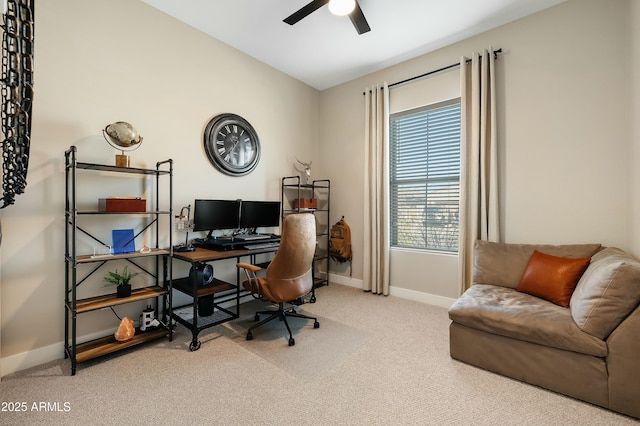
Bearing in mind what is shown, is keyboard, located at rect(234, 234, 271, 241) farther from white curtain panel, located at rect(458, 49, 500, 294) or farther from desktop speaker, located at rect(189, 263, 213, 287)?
white curtain panel, located at rect(458, 49, 500, 294)

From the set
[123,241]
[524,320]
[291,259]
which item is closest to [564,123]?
[524,320]

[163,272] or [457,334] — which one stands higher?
[163,272]

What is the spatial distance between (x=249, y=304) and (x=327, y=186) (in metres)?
2.05

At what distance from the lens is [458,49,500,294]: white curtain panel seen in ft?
9.59

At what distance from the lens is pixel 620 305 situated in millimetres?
1639

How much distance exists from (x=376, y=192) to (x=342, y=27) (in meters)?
1.93

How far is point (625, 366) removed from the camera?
159 centimetres

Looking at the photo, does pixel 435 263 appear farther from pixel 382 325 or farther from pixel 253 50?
pixel 253 50

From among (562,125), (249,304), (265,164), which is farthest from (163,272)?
(562,125)

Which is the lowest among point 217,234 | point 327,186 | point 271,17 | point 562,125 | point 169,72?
point 217,234

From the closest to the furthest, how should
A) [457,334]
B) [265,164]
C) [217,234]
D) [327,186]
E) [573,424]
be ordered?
[573,424] < [457,334] < [217,234] < [265,164] < [327,186]

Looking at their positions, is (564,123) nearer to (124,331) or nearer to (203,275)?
(203,275)

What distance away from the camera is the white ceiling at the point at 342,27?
8.77 feet

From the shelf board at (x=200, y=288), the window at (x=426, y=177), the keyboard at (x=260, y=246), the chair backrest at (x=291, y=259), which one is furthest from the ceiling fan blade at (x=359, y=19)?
the shelf board at (x=200, y=288)
